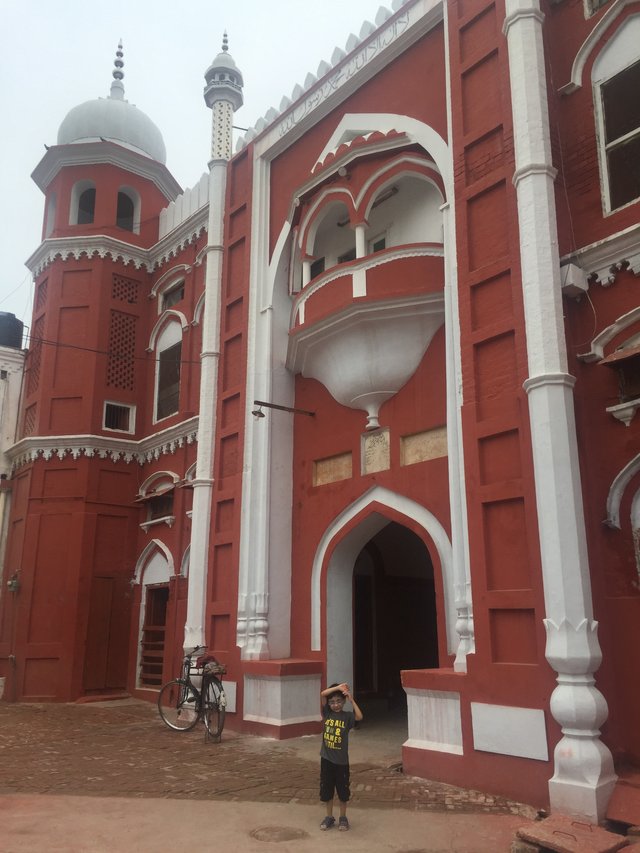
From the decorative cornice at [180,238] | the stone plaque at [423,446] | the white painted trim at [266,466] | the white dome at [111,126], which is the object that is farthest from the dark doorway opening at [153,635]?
the white dome at [111,126]

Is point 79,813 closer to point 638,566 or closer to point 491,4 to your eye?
point 638,566

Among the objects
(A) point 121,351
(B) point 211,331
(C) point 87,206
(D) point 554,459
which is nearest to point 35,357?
(A) point 121,351

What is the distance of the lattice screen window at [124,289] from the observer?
53.8ft

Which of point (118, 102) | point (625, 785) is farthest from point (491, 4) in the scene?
point (118, 102)

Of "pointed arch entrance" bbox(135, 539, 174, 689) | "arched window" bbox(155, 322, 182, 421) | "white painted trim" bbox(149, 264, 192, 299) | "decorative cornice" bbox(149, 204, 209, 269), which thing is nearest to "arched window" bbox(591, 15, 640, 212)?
"decorative cornice" bbox(149, 204, 209, 269)

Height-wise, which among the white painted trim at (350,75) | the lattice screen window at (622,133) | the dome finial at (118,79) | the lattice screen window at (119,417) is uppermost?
the dome finial at (118,79)

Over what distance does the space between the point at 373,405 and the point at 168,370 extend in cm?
698

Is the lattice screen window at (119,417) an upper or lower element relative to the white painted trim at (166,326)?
lower

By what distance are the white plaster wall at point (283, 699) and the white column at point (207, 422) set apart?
Result: 153 centimetres

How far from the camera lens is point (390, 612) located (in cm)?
1367

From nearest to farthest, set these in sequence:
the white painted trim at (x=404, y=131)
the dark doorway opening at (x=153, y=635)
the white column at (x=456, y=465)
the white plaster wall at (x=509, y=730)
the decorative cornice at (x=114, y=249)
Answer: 1. the white plaster wall at (x=509, y=730)
2. the white column at (x=456, y=465)
3. the white painted trim at (x=404, y=131)
4. the dark doorway opening at (x=153, y=635)
5. the decorative cornice at (x=114, y=249)

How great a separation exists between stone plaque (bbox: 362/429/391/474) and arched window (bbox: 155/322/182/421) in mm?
6068

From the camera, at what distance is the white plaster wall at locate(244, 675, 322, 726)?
9586 millimetres

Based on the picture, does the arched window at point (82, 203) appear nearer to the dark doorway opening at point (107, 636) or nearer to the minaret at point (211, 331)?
the minaret at point (211, 331)
